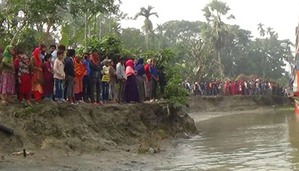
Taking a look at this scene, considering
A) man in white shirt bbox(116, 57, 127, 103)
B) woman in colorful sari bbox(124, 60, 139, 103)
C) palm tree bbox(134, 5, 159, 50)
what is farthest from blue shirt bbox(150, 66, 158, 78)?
palm tree bbox(134, 5, 159, 50)

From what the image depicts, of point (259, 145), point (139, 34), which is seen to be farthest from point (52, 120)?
point (139, 34)

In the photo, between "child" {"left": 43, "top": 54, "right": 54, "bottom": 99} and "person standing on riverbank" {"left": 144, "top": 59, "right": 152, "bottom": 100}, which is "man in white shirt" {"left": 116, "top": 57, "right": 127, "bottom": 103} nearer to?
"person standing on riverbank" {"left": 144, "top": 59, "right": 152, "bottom": 100}

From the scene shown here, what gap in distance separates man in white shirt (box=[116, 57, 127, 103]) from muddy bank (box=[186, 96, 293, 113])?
16781mm

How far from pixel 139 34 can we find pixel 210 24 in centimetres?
798

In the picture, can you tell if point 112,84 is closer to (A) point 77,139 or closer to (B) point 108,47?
(B) point 108,47

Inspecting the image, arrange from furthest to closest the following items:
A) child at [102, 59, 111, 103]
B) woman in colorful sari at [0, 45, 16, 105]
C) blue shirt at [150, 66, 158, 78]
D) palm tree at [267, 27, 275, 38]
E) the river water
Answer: palm tree at [267, 27, 275, 38] → blue shirt at [150, 66, 158, 78] → child at [102, 59, 111, 103] → woman in colorful sari at [0, 45, 16, 105] → the river water

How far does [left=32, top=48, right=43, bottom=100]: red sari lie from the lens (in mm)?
9078

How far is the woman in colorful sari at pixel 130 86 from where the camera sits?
1203cm

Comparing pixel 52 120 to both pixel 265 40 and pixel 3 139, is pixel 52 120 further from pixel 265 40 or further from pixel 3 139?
pixel 265 40

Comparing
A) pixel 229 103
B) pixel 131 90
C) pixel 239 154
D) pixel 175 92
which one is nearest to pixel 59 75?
pixel 131 90

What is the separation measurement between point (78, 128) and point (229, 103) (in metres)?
23.5

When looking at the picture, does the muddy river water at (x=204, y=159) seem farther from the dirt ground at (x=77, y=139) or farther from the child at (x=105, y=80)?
the child at (x=105, y=80)

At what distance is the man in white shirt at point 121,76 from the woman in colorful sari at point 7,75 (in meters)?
3.46

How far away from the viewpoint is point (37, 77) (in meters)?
9.21
